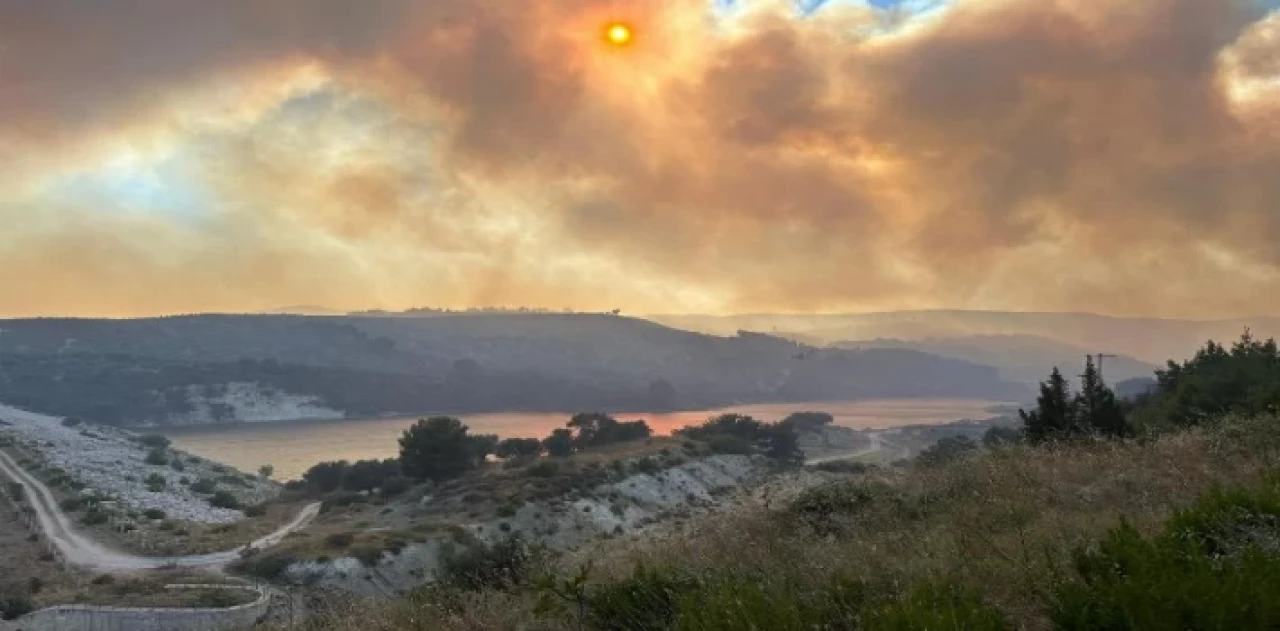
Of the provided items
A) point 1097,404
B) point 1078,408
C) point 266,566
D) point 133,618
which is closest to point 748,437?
point 266,566

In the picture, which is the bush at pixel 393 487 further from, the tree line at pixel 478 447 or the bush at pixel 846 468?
the bush at pixel 846 468

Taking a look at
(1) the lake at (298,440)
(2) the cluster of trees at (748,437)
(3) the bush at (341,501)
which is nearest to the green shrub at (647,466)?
(2) the cluster of trees at (748,437)

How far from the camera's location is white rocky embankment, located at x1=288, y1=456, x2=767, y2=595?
42688 mm

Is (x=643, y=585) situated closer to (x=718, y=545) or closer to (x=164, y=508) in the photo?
(x=718, y=545)

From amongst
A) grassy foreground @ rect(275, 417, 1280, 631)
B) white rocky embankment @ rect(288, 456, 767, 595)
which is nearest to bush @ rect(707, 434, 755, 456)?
white rocky embankment @ rect(288, 456, 767, 595)

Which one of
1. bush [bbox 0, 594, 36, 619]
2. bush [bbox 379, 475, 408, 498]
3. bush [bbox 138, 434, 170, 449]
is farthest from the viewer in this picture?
bush [bbox 138, 434, 170, 449]

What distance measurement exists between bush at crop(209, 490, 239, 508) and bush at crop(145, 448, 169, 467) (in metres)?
18.5

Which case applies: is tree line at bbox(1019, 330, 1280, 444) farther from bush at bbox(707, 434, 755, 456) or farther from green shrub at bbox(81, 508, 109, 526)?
green shrub at bbox(81, 508, 109, 526)

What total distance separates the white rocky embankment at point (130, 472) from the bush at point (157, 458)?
68 cm

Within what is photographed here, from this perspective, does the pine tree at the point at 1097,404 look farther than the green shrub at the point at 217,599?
No

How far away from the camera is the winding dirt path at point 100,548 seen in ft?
152

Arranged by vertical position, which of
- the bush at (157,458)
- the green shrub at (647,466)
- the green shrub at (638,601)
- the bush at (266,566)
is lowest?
the bush at (266,566)

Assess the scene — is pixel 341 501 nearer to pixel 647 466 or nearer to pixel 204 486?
pixel 204 486

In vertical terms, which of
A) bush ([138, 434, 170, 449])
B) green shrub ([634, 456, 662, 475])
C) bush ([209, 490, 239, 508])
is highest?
green shrub ([634, 456, 662, 475])
